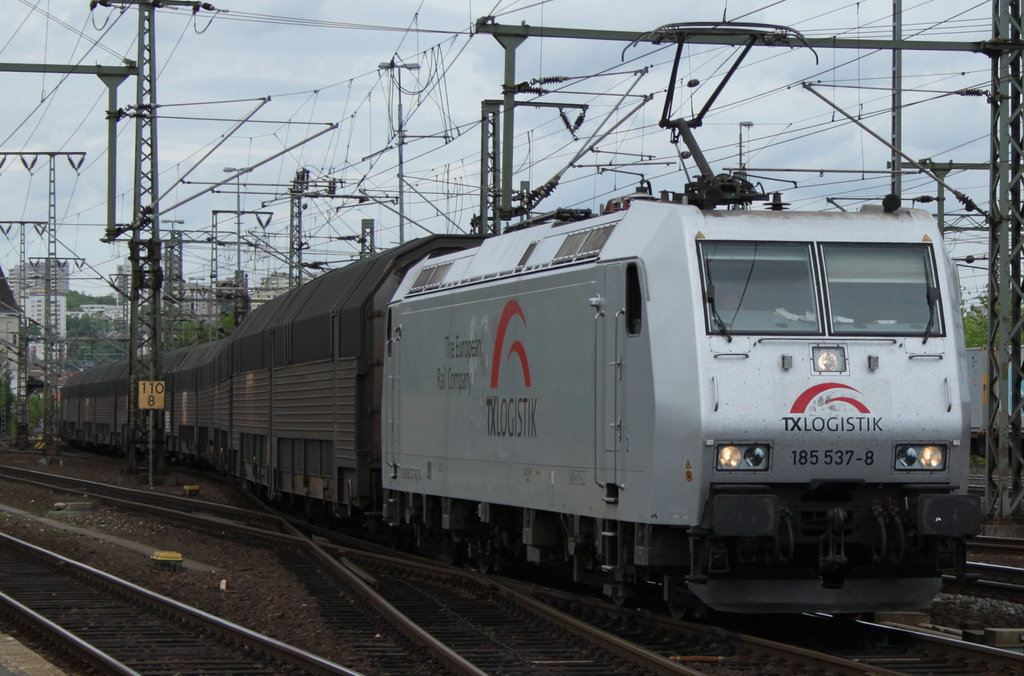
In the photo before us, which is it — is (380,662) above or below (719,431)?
below

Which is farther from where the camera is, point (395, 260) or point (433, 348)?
point (395, 260)

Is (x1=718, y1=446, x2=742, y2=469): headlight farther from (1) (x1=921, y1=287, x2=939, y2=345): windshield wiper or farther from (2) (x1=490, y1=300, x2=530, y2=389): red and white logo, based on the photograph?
(2) (x1=490, y1=300, x2=530, y2=389): red and white logo

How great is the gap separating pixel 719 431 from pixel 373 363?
8.07m

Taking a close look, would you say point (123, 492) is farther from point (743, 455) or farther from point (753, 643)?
point (743, 455)

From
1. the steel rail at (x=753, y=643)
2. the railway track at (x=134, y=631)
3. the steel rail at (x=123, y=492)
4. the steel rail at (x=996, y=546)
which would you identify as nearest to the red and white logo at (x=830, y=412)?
the steel rail at (x=753, y=643)

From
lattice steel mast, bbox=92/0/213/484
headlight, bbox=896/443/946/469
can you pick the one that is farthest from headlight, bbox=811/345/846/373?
lattice steel mast, bbox=92/0/213/484

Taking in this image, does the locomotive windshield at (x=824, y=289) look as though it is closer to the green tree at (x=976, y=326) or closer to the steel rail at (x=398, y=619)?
the steel rail at (x=398, y=619)

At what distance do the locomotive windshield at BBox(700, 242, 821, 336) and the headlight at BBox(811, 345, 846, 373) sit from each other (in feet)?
0.63

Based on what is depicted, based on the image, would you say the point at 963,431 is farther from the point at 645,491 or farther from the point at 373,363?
the point at 373,363

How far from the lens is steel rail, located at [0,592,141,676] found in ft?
32.8

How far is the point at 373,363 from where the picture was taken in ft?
56.6

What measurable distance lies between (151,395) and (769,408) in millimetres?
22644

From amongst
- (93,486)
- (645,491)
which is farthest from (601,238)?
(93,486)

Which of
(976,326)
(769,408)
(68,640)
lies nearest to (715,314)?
(769,408)
